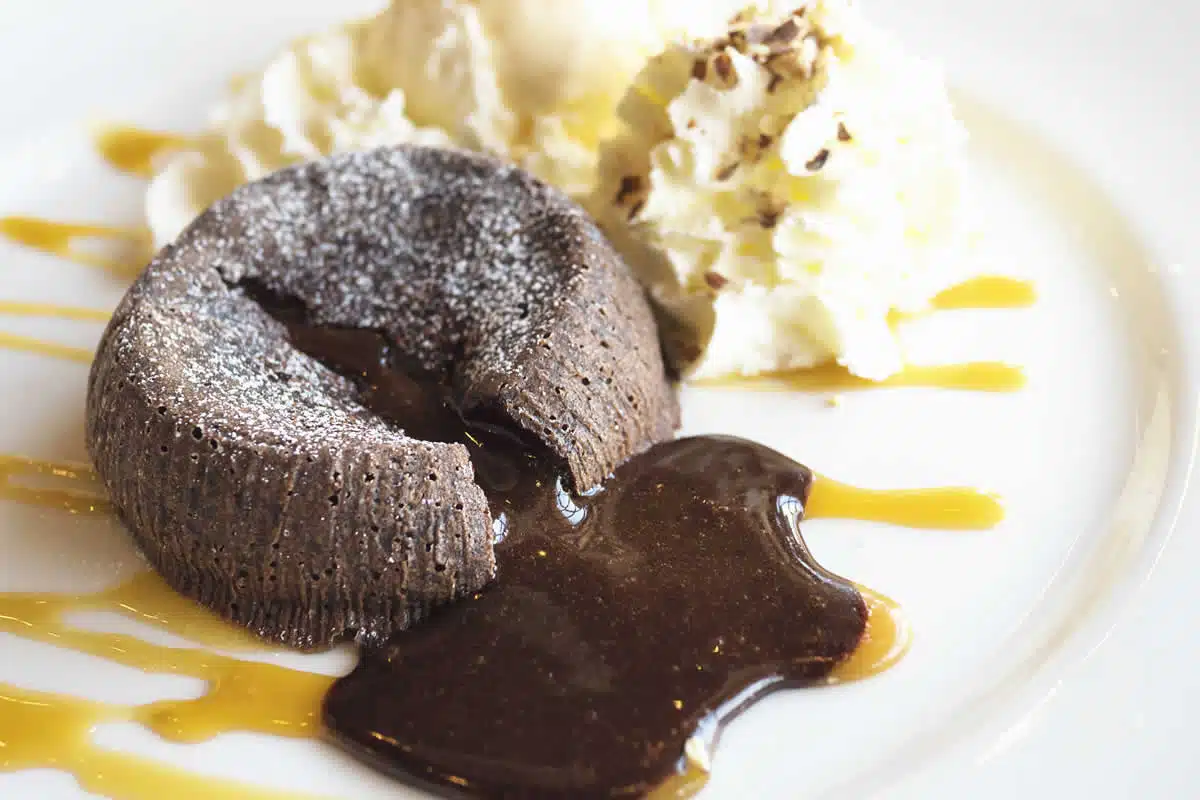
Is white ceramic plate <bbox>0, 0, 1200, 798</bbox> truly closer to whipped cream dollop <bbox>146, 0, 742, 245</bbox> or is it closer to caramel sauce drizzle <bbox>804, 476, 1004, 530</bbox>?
caramel sauce drizzle <bbox>804, 476, 1004, 530</bbox>

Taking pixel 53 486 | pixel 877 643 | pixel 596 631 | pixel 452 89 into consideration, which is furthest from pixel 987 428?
pixel 53 486

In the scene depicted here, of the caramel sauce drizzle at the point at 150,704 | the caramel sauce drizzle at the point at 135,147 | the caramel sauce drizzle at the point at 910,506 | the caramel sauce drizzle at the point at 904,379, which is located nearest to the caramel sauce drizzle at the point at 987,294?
the caramel sauce drizzle at the point at 904,379

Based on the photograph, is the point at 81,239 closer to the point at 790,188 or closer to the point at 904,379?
the point at 790,188

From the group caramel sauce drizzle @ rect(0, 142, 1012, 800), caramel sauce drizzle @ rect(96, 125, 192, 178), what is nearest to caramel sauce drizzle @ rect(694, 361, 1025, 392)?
caramel sauce drizzle @ rect(0, 142, 1012, 800)

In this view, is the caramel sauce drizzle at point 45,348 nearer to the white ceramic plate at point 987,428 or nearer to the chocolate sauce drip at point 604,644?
the white ceramic plate at point 987,428

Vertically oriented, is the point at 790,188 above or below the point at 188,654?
above

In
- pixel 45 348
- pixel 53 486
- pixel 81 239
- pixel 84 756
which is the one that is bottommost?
pixel 84 756
